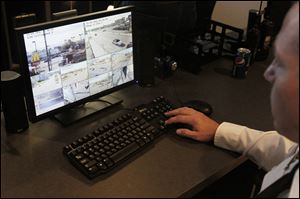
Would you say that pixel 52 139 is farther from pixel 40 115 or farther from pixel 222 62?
pixel 222 62

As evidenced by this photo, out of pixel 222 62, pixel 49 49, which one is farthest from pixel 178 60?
pixel 49 49

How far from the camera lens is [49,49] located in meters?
1.05

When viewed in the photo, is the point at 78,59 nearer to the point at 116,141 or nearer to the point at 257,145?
the point at 116,141

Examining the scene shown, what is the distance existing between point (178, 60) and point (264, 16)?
0.54 metres

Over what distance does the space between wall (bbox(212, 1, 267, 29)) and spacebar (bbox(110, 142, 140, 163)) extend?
2.13m

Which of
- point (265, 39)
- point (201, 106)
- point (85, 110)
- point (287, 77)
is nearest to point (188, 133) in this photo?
point (201, 106)

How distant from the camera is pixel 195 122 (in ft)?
3.78

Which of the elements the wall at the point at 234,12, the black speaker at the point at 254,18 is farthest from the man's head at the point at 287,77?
the wall at the point at 234,12

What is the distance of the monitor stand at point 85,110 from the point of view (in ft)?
3.91

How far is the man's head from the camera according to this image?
2.20ft

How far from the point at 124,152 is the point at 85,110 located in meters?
0.29

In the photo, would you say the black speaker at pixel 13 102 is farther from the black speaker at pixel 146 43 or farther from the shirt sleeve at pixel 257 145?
the shirt sleeve at pixel 257 145

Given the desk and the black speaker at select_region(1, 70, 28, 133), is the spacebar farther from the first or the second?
the black speaker at select_region(1, 70, 28, 133)

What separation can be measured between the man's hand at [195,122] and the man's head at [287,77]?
1.23 ft
